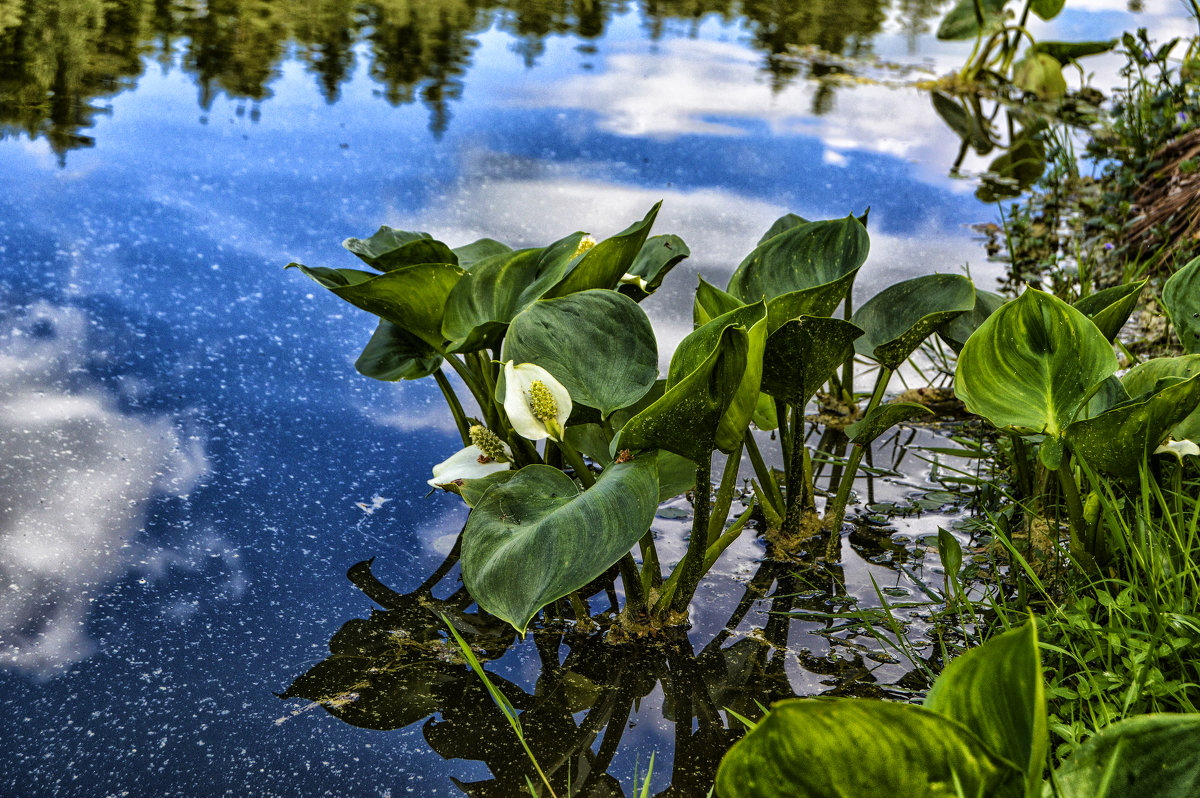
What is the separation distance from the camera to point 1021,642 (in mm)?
541

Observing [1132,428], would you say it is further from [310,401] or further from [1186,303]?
[310,401]

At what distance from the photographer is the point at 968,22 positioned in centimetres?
432

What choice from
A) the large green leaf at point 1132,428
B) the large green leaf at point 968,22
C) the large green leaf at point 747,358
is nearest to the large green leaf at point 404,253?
the large green leaf at point 747,358

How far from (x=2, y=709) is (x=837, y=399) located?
155cm

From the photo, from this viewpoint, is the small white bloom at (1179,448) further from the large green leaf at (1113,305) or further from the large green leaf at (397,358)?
the large green leaf at (397,358)

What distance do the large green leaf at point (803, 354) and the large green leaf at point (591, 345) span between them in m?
0.17

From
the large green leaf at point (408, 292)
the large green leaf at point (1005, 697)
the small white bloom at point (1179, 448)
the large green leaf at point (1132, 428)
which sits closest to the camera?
the large green leaf at point (1005, 697)

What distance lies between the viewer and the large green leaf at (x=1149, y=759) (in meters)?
0.59

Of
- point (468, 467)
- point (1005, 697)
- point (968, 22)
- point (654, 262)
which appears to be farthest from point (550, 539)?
point (968, 22)

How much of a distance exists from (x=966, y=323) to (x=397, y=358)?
892 millimetres

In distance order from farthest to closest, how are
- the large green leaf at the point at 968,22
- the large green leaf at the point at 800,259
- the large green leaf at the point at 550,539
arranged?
the large green leaf at the point at 968,22
the large green leaf at the point at 800,259
the large green leaf at the point at 550,539

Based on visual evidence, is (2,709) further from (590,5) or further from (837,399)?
(590,5)

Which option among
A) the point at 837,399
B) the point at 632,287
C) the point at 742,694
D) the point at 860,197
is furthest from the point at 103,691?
the point at 860,197

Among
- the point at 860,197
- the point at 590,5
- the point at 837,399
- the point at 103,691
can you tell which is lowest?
the point at 103,691
